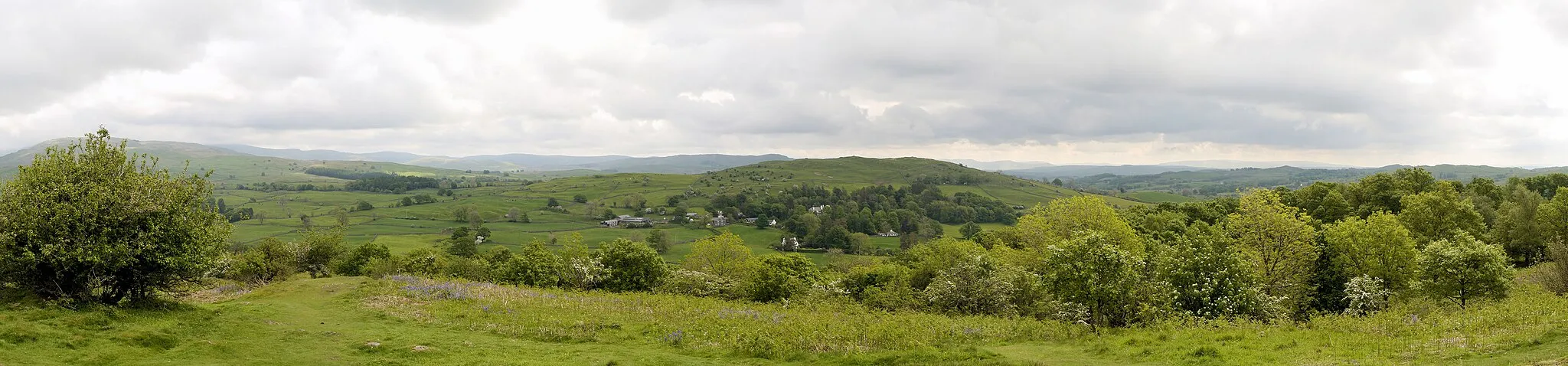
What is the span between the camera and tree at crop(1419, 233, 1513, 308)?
28.6 meters

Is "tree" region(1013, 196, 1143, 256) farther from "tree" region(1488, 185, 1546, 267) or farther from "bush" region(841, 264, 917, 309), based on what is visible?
"tree" region(1488, 185, 1546, 267)

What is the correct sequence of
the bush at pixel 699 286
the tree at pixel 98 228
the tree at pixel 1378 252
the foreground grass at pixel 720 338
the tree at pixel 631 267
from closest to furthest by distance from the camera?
1. the foreground grass at pixel 720 338
2. the tree at pixel 98 228
3. the tree at pixel 1378 252
4. the bush at pixel 699 286
5. the tree at pixel 631 267

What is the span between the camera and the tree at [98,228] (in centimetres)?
2169

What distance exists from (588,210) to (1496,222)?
605 feet

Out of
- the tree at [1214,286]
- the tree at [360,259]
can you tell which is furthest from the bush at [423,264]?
the tree at [1214,286]

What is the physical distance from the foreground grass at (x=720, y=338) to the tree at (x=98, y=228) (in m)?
Answer: 1.51

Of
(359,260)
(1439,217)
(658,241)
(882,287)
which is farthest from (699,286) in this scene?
(658,241)

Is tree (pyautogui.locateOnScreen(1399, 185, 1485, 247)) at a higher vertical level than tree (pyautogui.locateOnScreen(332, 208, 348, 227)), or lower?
higher

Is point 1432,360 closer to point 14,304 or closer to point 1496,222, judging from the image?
point 14,304

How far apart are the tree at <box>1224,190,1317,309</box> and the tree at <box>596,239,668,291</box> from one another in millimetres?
41371

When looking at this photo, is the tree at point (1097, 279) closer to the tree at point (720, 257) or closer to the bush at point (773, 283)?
the bush at point (773, 283)

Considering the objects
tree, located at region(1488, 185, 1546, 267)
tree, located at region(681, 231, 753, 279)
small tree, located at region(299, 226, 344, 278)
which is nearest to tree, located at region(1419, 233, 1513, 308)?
tree, located at region(1488, 185, 1546, 267)

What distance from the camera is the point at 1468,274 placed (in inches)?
1143

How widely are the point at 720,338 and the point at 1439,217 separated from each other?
56516 millimetres
